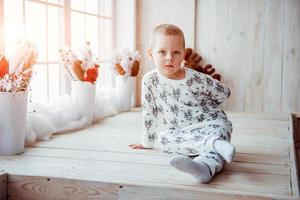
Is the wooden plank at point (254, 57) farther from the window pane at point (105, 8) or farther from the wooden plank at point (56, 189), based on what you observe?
the wooden plank at point (56, 189)

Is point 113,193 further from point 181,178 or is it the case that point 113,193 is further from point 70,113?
point 70,113

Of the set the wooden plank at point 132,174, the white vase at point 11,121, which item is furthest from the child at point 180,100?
the white vase at point 11,121

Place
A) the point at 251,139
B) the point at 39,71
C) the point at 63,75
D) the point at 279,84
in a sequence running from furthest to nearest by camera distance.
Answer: the point at 279,84 → the point at 63,75 → the point at 39,71 → the point at 251,139

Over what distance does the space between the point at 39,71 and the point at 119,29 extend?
130cm

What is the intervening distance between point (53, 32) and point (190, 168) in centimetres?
162

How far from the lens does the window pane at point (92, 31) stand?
11.2 ft

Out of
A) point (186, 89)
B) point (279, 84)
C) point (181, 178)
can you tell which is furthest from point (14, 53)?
point (279, 84)

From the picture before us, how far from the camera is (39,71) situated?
275 cm

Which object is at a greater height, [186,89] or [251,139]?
[186,89]

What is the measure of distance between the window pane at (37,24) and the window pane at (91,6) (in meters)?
0.66

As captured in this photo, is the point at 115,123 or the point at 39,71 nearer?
the point at 39,71

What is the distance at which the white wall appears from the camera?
12.0 ft

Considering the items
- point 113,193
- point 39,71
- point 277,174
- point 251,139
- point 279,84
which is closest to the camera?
point 113,193

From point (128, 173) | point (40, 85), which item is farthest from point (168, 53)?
point (40, 85)
